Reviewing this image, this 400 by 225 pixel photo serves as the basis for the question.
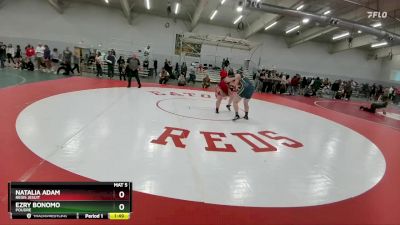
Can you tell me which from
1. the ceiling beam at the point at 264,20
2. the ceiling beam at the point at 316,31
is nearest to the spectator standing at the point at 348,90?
the ceiling beam at the point at 316,31

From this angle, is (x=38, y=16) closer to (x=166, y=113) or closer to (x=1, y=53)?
(x=1, y=53)

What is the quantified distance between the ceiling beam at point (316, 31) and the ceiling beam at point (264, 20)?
15.2ft

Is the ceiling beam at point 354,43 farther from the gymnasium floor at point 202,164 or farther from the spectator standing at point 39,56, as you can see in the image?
the spectator standing at point 39,56

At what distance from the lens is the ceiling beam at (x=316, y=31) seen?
49.3 feet

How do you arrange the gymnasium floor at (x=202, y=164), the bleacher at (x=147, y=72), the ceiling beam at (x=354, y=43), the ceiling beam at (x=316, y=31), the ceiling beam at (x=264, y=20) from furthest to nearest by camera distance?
the ceiling beam at (x=354, y=43), the bleacher at (x=147, y=72), the ceiling beam at (x=316, y=31), the ceiling beam at (x=264, y=20), the gymnasium floor at (x=202, y=164)

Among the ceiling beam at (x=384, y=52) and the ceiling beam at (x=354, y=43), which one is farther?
the ceiling beam at (x=384, y=52)

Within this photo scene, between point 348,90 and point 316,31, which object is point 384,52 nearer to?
point 316,31

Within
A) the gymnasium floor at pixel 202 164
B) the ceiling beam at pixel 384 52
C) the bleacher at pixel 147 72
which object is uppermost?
the ceiling beam at pixel 384 52

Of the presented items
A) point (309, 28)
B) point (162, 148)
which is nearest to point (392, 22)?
point (309, 28)

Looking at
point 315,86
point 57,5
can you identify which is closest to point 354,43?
point 315,86

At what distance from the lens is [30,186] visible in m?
1.73

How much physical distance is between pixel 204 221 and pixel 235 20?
792 inches
